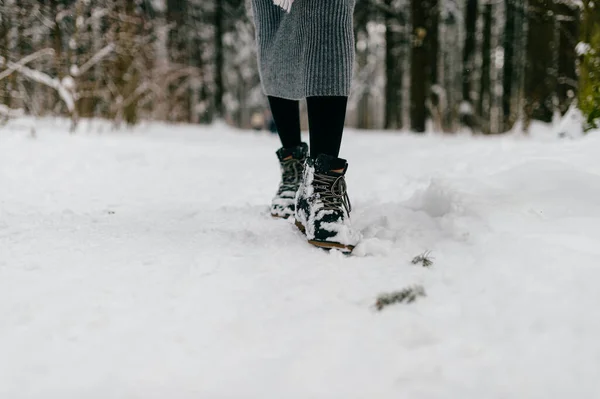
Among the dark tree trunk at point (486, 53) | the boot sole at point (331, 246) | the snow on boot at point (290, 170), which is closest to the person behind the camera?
the boot sole at point (331, 246)

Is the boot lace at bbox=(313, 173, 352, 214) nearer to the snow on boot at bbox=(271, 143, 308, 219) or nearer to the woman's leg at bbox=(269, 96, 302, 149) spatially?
the snow on boot at bbox=(271, 143, 308, 219)

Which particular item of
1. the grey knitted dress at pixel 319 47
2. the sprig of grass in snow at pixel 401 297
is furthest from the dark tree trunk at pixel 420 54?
the sprig of grass in snow at pixel 401 297

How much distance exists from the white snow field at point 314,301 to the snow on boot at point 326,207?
0.05 meters

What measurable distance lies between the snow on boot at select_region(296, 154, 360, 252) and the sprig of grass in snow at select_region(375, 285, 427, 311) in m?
0.34

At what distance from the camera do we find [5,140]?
129 inches

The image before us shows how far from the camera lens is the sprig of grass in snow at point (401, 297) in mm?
988

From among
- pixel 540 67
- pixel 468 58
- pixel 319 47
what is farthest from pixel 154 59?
pixel 319 47

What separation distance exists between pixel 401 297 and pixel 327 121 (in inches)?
27.8

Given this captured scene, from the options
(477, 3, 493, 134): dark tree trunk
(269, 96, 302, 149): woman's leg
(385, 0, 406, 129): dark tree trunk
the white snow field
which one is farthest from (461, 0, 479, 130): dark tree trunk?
(269, 96, 302, 149): woman's leg

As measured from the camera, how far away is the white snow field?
2.49ft

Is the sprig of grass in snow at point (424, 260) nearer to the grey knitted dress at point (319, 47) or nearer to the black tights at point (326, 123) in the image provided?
the black tights at point (326, 123)

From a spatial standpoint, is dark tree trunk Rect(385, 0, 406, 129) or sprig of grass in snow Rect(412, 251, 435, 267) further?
dark tree trunk Rect(385, 0, 406, 129)

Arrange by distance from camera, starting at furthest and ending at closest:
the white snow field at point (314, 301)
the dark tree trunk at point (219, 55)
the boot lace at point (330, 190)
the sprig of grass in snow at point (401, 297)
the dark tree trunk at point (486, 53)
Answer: the dark tree trunk at point (219, 55)
the dark tree trunk at point (486, 53)
the boot lace at point (330, 190)
the sprig of grass in snow at point (401, 297)
the white snow field at point (314, 301)

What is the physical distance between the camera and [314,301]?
101 centimetres
